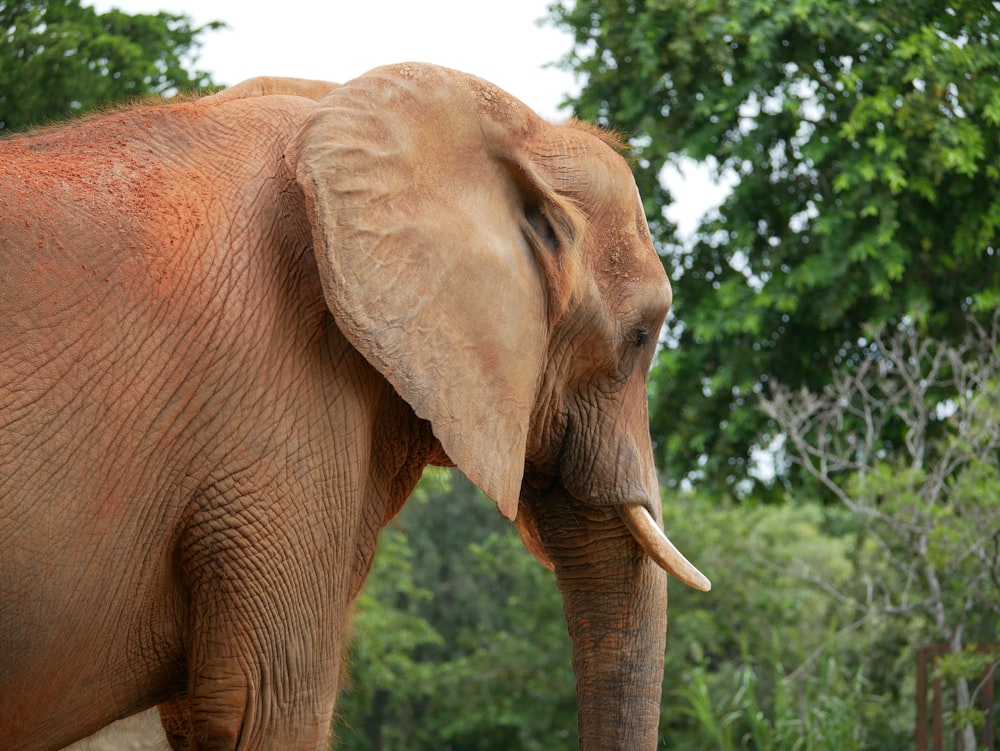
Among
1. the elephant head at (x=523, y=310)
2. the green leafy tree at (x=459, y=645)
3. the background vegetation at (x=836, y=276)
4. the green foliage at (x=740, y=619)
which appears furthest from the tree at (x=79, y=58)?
the green leafy tree at (x=459, y=645)

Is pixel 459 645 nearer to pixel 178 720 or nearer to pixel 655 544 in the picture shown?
pixel 655 544

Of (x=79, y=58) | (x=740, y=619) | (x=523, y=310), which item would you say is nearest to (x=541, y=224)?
(x=523, y=310)

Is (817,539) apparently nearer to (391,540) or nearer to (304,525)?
(391,540)

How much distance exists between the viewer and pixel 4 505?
8.75ft

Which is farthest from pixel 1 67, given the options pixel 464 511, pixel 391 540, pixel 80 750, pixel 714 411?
pixel 464 511

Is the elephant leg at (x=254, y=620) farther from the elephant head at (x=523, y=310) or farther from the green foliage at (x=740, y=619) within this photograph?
the green foliage at (x=740, y=619)

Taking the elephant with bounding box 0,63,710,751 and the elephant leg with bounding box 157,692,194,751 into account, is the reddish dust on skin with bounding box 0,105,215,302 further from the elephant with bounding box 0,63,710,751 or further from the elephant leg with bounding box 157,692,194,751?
the elephant leg with bounding box 157,692,194,751

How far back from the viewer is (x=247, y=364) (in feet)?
9.90

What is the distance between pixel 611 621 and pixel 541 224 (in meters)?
1.29

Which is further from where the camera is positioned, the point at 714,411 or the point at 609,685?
the point at 714,411

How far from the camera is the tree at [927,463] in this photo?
27.9 ft

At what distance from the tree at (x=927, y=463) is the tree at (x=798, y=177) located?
0.30 m

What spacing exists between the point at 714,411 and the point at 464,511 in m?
16.4

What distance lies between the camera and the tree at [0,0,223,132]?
689 cm
